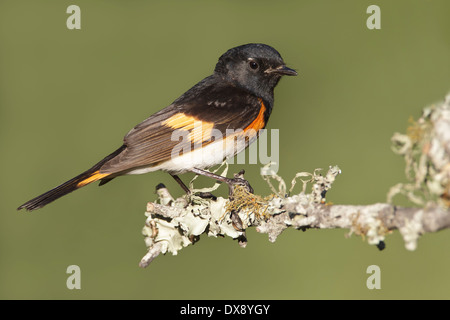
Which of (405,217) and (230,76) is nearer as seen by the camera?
(405,217)

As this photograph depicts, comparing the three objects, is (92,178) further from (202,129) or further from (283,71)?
(283,71)

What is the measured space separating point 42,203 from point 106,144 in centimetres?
147

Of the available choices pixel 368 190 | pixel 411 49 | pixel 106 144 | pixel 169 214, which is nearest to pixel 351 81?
pixel 411 49

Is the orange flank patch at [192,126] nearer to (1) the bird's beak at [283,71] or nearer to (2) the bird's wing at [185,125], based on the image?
(2) the bird's wing at [185,125]

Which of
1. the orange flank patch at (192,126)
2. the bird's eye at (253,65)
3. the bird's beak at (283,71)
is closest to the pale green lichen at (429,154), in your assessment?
the orange flank patch at (192,126)

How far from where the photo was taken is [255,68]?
376cm

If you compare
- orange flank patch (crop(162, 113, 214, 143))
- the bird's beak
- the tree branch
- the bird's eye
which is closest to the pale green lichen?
the tree branch

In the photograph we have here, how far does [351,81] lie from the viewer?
468cm

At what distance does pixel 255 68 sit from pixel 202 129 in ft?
2.11

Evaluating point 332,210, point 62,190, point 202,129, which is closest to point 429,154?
point 332,210

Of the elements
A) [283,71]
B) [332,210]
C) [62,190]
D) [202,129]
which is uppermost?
[283,71]

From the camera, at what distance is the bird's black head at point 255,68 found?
370 cm

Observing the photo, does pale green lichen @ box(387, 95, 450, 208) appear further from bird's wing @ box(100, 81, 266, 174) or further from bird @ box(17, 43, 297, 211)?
bird's wing @ box(100, 81, 266, 174)

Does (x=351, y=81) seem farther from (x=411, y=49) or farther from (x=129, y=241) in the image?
(x=129, y=241)
